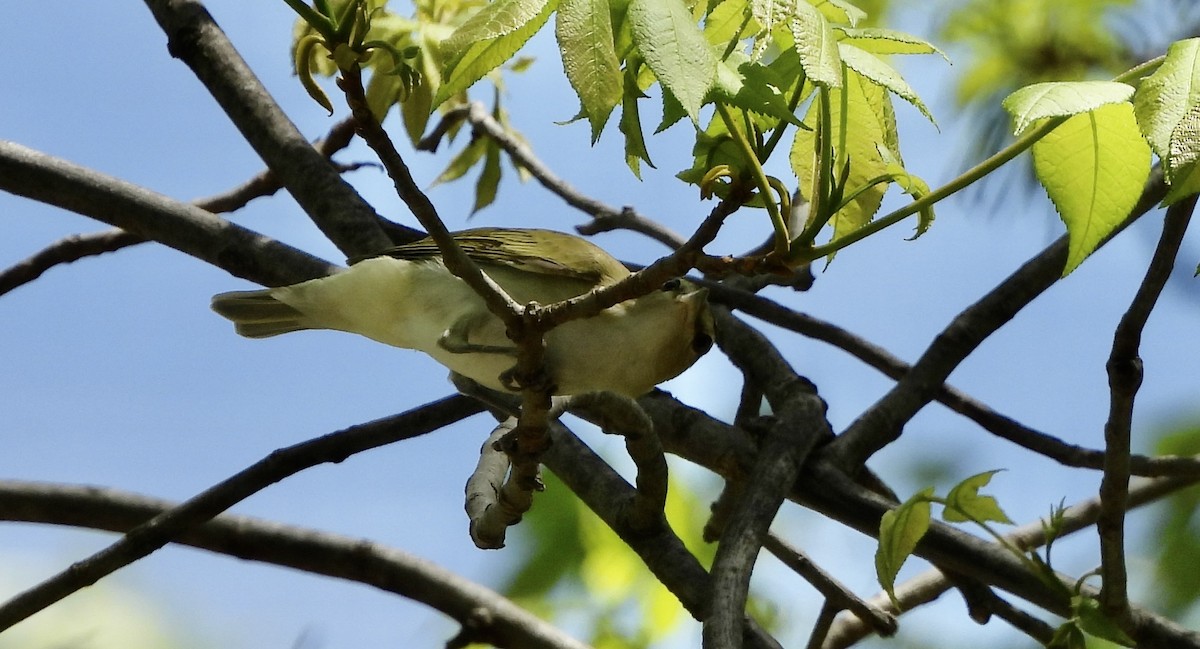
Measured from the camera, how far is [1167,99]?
1.23m

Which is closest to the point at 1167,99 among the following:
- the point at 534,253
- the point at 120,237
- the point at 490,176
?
the point at 534,253

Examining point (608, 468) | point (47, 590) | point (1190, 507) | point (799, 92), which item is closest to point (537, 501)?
point (608, 468)

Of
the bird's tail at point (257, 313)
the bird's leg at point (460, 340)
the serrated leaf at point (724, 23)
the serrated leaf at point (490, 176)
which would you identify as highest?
the serrated leaf at point (490, 176)

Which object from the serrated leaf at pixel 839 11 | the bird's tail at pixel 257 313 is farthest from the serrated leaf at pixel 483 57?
the bird's tail at pixel 257 313

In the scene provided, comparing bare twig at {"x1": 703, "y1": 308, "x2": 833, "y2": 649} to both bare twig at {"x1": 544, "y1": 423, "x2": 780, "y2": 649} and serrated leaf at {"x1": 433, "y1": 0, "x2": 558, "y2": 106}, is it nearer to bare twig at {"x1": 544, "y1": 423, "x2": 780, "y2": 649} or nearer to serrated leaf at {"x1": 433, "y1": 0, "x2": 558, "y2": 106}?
bare twig at {"x1": 544, "y1": 423, "x2": 780, "y2": 649}

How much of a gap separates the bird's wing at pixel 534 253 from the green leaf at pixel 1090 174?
1458mm

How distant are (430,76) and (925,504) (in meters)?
1.94

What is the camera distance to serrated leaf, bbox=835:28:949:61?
1528 millimetres

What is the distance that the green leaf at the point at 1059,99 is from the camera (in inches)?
46.7

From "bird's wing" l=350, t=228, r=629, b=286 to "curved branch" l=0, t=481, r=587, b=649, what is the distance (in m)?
0.84

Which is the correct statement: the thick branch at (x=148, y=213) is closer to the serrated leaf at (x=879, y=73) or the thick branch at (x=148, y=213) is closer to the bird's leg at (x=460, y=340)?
the bird's leg at (x=460, y=340)

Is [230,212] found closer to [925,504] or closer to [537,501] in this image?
[537,501]

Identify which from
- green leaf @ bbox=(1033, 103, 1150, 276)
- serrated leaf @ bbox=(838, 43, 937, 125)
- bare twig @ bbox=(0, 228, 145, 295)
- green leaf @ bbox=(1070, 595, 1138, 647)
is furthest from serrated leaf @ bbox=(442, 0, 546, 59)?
bare twig @ bbox=(0, 228, 145, 295)

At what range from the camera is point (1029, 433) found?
135 inches
